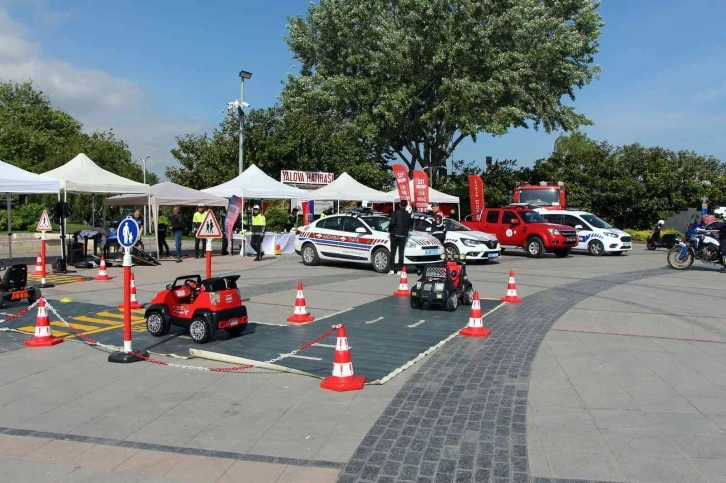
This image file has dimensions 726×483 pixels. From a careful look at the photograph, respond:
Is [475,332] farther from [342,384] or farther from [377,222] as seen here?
[377,222]

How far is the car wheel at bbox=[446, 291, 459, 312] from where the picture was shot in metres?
10.7

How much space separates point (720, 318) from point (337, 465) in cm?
869

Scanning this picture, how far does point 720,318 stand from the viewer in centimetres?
1052

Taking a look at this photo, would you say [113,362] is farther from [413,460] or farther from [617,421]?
[617,421]

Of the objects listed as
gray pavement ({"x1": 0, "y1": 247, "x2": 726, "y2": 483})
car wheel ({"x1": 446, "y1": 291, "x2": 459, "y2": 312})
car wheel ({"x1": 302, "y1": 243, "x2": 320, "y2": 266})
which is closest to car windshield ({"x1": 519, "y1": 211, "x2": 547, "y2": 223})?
car wheel ({"x1": 302, "y1": 243, "x2": 320, "y2": 266})

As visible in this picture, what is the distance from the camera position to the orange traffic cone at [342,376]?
622 cm

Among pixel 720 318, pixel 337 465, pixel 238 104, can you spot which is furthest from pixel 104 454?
pixel 238 104

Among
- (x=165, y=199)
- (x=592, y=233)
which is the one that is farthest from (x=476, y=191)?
(x=165, y=199)

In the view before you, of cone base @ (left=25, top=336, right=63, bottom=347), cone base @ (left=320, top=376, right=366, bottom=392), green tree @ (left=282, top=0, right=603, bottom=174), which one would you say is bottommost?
cone base @ (left=320, top=376, right=366, bottom=392)

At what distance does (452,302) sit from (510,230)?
43.7 ft

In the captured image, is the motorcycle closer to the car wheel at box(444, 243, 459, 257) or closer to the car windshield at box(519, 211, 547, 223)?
the car windshield at box(519, 211, 547, 223)

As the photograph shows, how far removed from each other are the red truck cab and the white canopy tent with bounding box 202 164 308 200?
7169 mm

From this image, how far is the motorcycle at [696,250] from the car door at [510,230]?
560cm

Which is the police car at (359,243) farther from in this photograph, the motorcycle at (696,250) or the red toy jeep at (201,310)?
the red toy jeep at (201,310)
